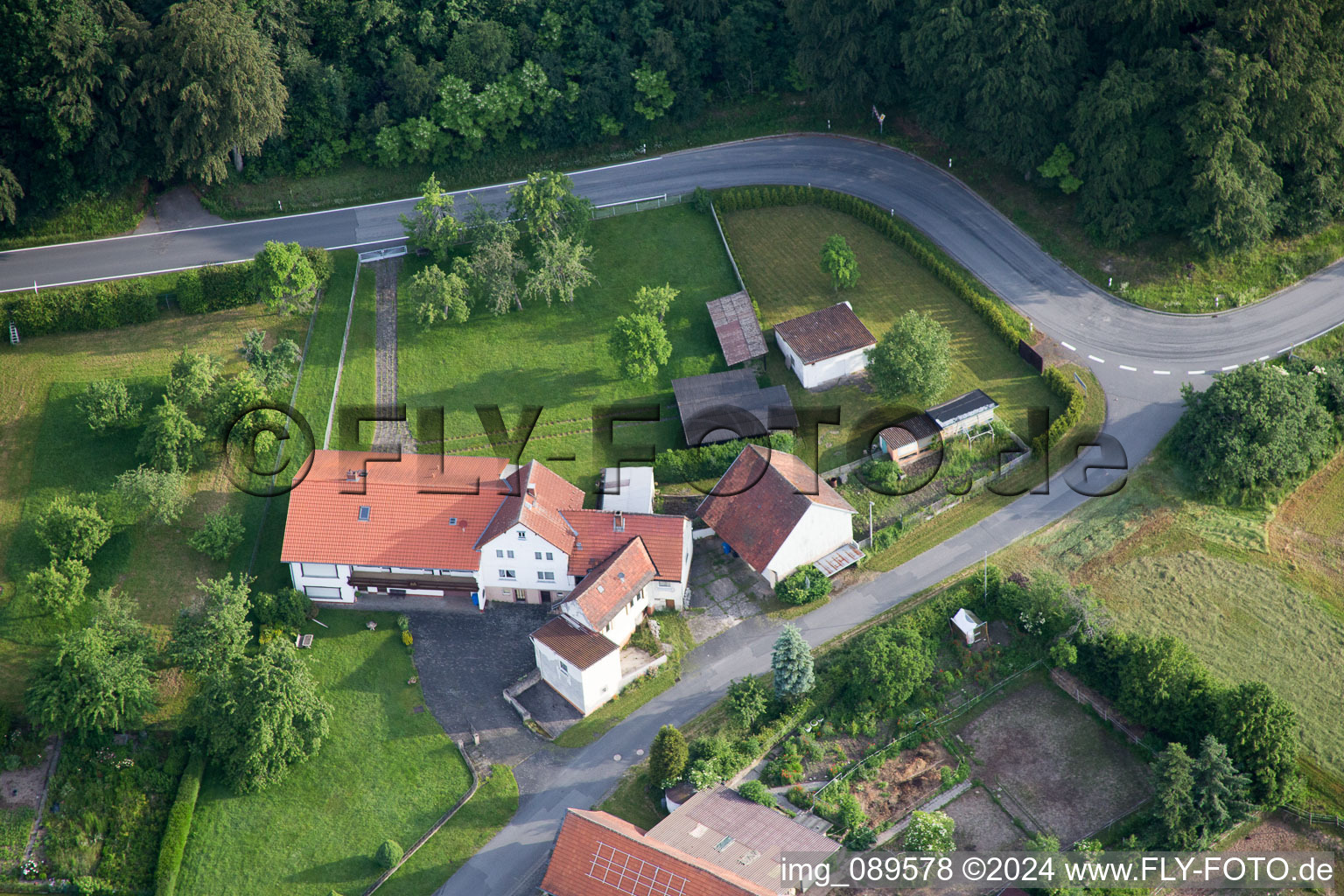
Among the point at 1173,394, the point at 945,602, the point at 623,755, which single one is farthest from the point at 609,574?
the point at 1173,394

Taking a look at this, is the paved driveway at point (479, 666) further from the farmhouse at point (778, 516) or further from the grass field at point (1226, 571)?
the grass field at point (1226, 571)

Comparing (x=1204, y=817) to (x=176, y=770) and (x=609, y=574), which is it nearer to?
(x=609, y=574)

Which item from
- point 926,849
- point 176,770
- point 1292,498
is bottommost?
point 176,770

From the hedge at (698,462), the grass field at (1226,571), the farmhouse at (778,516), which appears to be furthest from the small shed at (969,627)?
the hedge at (698,462)

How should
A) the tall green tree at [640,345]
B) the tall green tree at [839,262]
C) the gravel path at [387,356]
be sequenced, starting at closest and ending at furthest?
the tall green tree at [640,345]
the gravel path at [387,356]
the tall green tree at [839,262]

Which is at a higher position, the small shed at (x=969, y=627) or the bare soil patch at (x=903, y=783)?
the small shed at (x=969, y=627)

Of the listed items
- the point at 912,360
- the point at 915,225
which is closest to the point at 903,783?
the point at 912,360

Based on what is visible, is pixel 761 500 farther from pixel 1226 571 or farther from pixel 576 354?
pixel 1226 571
